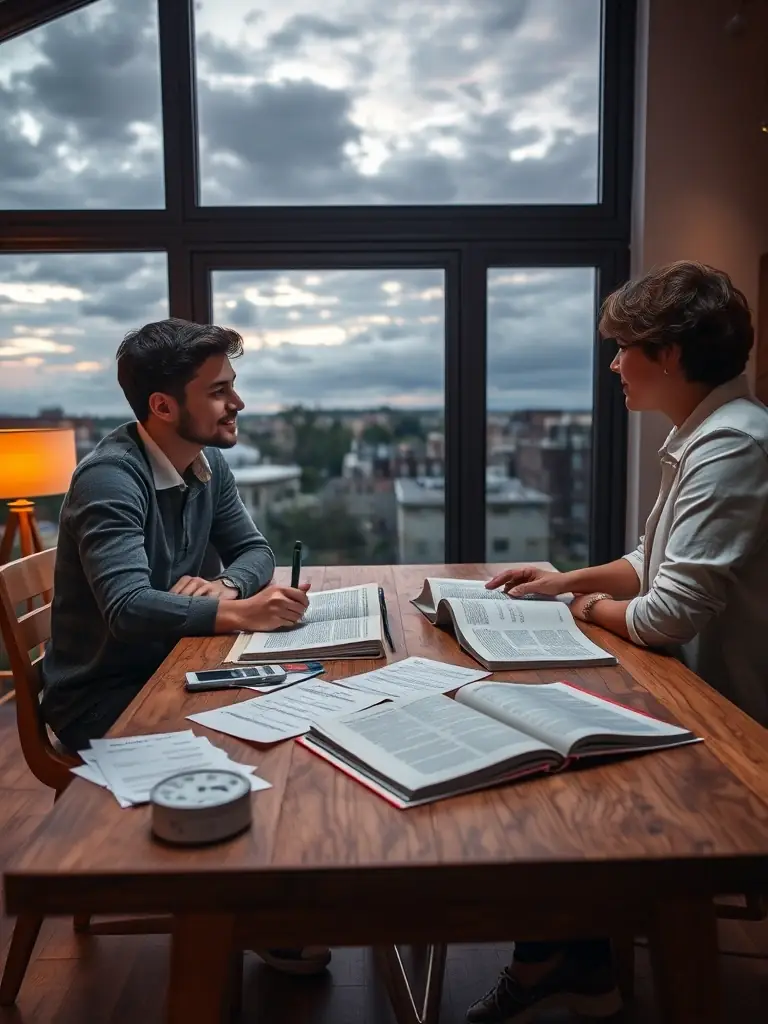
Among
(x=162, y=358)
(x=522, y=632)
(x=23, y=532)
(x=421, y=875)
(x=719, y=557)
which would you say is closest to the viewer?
(x=421, y=875)

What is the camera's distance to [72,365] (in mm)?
3533

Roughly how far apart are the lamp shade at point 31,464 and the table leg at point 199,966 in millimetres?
2306

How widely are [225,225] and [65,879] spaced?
294 centimetres

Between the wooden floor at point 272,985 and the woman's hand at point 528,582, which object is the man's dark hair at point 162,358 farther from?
the wooden floor at point 272,985

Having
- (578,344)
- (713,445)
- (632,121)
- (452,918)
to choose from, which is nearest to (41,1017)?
(452,918)

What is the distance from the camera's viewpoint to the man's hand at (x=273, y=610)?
1631mm

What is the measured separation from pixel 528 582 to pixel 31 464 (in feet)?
5.98

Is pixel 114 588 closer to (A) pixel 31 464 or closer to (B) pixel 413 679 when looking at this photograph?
(B) pixel 413 679

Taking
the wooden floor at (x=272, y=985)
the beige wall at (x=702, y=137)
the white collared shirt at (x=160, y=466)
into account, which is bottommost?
the wooden floor at (x=272, y=985)

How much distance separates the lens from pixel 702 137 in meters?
3.23

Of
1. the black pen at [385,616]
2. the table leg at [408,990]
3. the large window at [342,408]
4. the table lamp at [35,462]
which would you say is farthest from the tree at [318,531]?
the table leg at [408,990]

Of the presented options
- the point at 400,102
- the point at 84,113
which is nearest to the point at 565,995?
the point at 400,102

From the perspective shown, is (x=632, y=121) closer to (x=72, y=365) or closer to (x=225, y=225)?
(x=225, y=225)

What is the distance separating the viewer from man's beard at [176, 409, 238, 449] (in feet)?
6.46
